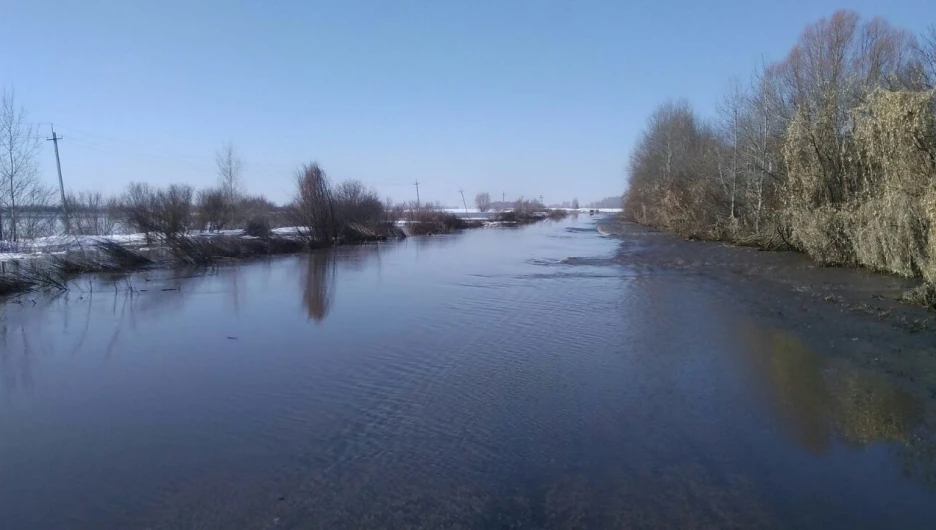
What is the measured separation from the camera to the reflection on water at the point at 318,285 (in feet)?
45.9

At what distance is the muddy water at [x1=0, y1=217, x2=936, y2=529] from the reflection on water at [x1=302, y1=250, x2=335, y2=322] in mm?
1541

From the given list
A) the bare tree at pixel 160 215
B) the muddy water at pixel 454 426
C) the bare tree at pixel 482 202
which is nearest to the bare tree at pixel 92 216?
the bare tree at pixel 160 215

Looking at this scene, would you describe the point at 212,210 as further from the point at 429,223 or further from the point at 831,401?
the point at 831,401

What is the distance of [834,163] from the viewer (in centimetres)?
1961

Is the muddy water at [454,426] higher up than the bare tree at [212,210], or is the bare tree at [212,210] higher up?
the bare tree at [212,210]

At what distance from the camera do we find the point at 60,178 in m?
34.0

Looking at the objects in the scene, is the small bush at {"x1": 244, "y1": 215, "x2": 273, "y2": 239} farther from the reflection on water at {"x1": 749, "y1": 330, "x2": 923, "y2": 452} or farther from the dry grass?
the reflection on water at {"x1": 749, "y1": 330, "x2": 923, "y2": 452}

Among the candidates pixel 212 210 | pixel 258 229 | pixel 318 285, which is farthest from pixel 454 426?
pixel 212 210

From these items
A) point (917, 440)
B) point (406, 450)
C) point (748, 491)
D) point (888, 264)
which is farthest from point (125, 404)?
point (888, 264)

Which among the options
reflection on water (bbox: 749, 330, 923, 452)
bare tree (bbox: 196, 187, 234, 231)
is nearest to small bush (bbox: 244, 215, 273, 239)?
bare tree (bbox: 196, 187, 234, 231)

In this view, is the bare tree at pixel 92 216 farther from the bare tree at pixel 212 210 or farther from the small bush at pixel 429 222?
the small bush at pixel 429 222

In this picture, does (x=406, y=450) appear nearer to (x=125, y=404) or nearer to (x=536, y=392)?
(x=536, y=392)

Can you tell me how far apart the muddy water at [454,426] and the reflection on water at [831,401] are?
3 cm

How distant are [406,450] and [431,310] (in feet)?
25.3
